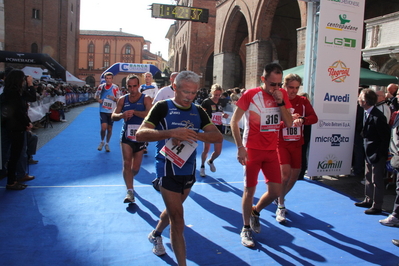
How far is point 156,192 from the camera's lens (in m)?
5.70

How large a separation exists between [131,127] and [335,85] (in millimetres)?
4299

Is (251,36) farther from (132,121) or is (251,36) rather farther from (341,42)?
(132,121)

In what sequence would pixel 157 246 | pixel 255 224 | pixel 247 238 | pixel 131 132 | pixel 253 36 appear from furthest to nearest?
pixel 253 36 → pixel 131 132 → pixel 255 224 → pixel 247 238 → pixel 157 246

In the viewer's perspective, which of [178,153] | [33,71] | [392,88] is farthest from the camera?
[33,71]

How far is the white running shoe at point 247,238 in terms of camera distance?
147 inches

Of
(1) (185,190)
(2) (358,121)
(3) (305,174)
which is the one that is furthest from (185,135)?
(2) (358,121)

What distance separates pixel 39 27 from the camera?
40906mm

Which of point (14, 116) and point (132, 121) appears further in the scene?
point (14, 116)

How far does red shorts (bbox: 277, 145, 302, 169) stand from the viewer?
4.52 metres

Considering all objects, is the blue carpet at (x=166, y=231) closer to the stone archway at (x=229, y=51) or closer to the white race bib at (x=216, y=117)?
the white race bib at (x=216, y=117)

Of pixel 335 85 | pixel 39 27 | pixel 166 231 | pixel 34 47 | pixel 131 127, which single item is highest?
pixel 39 27

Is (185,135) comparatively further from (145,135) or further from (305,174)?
(305,174)

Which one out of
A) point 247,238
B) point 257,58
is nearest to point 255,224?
point 247,238

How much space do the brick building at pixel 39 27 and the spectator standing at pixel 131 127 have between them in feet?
135
